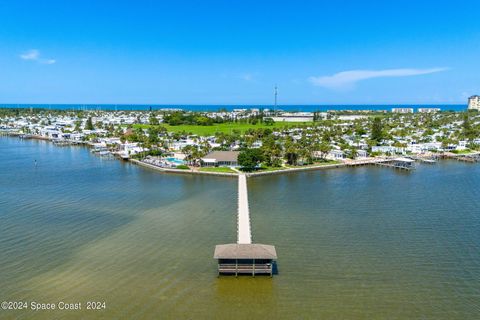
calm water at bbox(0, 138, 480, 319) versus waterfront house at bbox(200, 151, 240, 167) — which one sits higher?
waterfront house at bbox(200, 151, 240, 167)

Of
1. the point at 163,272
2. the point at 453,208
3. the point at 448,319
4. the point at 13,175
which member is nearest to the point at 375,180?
the point at 453,208

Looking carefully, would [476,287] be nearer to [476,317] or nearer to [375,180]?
[476,317]

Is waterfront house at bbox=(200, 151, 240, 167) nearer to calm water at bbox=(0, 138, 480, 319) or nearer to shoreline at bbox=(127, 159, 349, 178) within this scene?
shoreline at bbox=(127, 159, 349, 178)

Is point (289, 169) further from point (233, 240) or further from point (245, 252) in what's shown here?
point (245, 252)

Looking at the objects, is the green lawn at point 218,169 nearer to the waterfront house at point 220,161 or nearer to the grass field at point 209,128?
the waterfront house at point 220,161

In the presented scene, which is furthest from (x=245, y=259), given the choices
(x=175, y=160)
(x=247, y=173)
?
(x=175, y=160)

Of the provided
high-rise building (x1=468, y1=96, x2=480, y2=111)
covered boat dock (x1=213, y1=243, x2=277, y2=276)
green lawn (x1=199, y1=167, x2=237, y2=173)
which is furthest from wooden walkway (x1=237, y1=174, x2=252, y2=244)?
high-rise building (x1=468, y1=96, x2=480, y2=111)

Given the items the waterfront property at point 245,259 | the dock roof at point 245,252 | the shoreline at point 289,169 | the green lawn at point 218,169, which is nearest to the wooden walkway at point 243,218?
the dock roof at point 245,252

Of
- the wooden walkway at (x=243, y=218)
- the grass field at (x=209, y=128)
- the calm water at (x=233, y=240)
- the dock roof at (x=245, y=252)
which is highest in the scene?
the grass field at (x=209, y=128)
